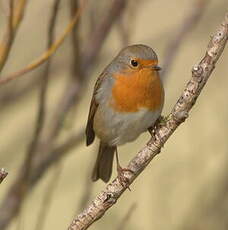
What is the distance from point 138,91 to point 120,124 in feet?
0.91

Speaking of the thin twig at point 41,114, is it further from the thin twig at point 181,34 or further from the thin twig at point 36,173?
the thin twig at point 181,34

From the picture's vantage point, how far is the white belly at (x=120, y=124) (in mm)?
4324

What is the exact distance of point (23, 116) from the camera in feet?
25.8

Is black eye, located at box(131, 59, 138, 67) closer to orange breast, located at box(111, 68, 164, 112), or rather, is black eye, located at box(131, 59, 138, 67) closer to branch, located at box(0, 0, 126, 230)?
orange breast, located at box(111, 68, 164, 112)

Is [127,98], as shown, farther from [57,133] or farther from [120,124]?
[57,133]

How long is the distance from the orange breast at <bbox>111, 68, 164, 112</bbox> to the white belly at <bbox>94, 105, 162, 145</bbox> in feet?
0.15

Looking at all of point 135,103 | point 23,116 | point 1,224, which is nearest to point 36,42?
point 135,103

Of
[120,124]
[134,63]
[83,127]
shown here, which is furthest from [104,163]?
[134,63]

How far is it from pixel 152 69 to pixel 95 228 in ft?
7.62

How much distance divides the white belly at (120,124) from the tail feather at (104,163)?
0.25 metres

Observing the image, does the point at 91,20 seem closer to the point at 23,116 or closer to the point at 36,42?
the point at 36,42

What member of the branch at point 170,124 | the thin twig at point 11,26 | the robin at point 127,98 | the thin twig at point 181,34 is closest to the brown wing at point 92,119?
the robin at point 127,98

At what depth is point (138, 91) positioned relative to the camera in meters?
4.49

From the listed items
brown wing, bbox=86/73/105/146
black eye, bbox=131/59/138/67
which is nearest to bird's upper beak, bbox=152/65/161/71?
black eye, bbox=131/59/138/67
